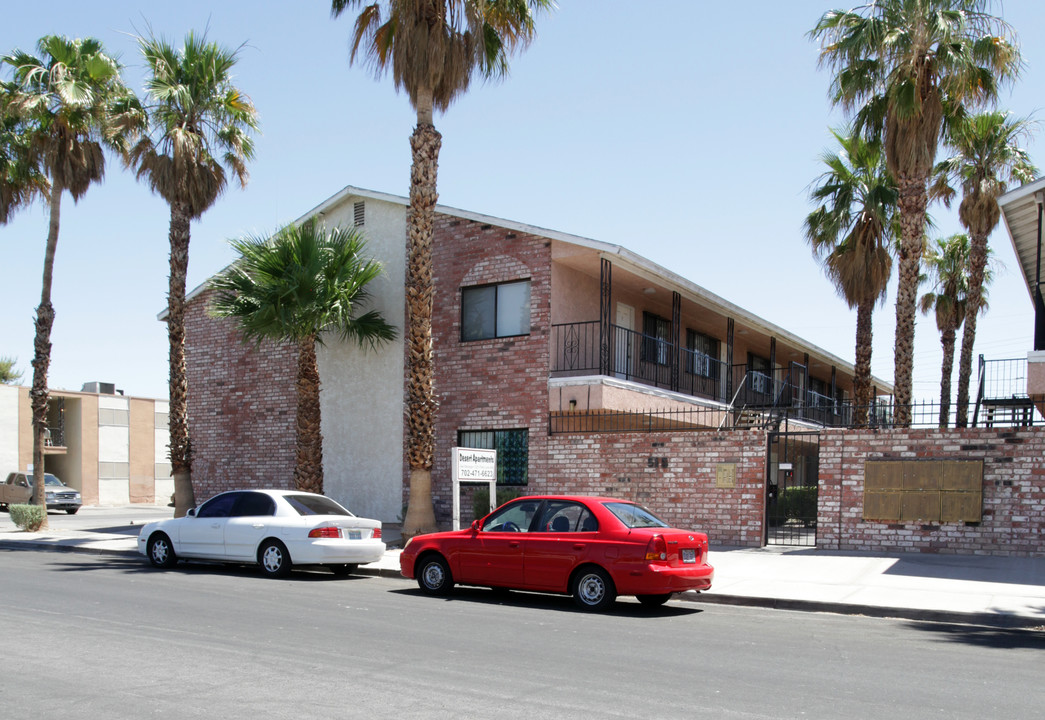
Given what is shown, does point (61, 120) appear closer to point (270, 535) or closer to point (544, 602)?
point (270, 535)

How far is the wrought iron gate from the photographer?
Result: 59.4 feet

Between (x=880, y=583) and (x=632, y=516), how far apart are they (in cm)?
419

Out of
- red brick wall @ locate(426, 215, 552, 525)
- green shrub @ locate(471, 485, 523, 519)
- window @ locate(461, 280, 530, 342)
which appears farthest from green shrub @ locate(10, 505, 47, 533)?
window @ locate(461, 280, 530, 342)

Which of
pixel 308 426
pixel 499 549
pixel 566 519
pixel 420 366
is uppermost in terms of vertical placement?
pixel 420 366

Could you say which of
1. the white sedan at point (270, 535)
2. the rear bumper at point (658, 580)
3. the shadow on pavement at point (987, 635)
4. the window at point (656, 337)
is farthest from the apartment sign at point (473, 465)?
the window at point (656, 337)

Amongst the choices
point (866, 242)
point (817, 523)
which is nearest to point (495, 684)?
point (817, 523)

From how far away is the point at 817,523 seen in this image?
17203mm

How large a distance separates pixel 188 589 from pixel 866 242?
1908 cm

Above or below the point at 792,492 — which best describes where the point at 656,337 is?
above

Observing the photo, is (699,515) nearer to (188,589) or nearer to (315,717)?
(188,589)

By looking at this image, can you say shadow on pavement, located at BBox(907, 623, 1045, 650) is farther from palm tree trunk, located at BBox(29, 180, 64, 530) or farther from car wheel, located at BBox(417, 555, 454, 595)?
palm tree trunk, located at BBox(29, 180, 64, 530)

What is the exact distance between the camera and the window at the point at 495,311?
21.0 metres

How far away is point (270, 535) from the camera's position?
14172mm

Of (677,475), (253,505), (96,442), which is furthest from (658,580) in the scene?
(96,442)
